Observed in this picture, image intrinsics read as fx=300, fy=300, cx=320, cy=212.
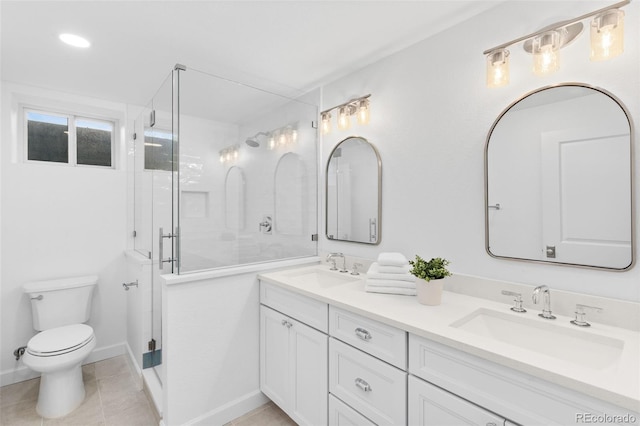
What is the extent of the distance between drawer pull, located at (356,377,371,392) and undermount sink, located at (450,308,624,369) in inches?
19.2

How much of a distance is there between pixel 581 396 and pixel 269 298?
155 centimetres

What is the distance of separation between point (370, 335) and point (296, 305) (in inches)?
21.4

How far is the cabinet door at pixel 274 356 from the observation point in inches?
72.5

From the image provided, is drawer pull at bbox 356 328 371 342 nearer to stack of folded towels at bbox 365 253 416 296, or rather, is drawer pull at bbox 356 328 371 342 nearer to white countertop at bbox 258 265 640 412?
white countertop at bbox 258 265 640 412

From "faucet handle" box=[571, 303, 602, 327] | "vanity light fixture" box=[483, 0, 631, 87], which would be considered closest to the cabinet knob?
"faucet handle" box=[571, 303, 602, 327]

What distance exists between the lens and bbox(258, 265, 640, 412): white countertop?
0.80 meters

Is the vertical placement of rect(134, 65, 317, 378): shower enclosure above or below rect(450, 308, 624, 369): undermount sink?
above

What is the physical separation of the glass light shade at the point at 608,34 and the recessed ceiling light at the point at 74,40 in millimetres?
2537

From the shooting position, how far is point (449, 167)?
169 cm

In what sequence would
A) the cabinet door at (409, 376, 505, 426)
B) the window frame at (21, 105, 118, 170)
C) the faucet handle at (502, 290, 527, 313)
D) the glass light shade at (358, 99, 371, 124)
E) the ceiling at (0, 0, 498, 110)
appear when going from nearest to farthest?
1. the cabinet door at (409, 376, 505, 426)
2. the faucet handle at (502, 290, 527, 313)
3. the ceiling at (0, 0, 498, 110)
4. the glass light shade at (358, 99, 371, 124)
5. the window frame at (21, 105, 118, 170)

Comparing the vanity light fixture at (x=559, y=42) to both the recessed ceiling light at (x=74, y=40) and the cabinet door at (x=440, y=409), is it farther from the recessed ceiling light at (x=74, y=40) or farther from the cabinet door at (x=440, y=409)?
the recessed ceiling light at (x=74, y=40)

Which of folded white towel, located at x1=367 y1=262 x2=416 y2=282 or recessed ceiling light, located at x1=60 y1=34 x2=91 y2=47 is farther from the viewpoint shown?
recessed ceiling light, located at x1=60 y1=34 x2=91 y2=47

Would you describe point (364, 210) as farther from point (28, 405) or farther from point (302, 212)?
point (28, 405)

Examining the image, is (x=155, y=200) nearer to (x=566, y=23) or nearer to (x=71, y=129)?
(x=71, y=129)
